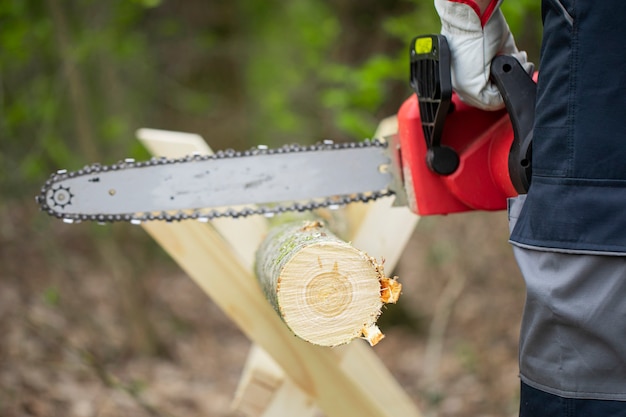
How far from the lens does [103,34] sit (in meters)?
5.25

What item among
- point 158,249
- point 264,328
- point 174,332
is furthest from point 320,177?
point 158,249

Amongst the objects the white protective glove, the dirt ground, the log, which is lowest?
the dirt ground

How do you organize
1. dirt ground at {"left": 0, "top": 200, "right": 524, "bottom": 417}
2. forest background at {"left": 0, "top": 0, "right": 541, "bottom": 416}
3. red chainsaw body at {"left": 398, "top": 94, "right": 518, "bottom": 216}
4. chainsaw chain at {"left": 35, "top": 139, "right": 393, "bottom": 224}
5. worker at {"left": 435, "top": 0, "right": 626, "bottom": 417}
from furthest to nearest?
forest background at {"left": 0, "top": 0, "right": 541, "bottom": 416} < dirt ground at {"left": 0, "top": 200, "right": 524, "bottom": 417} < chainsaw chain at {"left": 35, "top": 139, "right": 393, "bottom": 224} < red chainsaw body at {"left": 398, "top": 94, "right": 518, "bottom": 216} < worker at {"left": 435, "top": 0, "right": 626, "bottom": 417}

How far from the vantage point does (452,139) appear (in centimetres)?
226

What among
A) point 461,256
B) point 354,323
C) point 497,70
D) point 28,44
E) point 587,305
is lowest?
point 461,256

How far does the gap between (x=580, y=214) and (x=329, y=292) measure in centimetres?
60

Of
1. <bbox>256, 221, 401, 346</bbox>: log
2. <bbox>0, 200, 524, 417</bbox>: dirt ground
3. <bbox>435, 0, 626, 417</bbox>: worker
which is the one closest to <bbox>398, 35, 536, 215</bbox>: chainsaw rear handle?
<bbox>435, 0, 626, 417</bbox>: worker

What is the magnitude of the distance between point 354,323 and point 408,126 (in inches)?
30.8

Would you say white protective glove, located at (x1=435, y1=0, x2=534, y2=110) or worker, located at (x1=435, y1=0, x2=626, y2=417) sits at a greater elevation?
white protective glove, located at (x1=435, y1=0, x2=534, y2=110)

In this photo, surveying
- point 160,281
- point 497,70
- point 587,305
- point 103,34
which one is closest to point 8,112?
point 103,34

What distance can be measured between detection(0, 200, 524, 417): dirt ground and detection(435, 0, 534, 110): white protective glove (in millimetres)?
2077

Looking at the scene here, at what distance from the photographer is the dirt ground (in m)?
4.09

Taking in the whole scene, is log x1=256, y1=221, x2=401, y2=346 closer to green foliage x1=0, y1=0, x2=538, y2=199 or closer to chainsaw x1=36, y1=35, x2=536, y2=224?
chainsaw x1=36, y1=35, x2=536, y2=224

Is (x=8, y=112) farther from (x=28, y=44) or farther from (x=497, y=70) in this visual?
(x=497, y=70)
